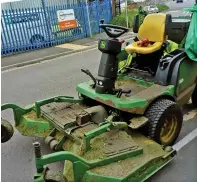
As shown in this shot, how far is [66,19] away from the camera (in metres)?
11.2

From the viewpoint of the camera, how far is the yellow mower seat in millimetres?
4227

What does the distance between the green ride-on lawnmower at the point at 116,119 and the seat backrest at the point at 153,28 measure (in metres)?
0.01

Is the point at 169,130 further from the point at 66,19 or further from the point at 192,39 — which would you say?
the point at 66,19

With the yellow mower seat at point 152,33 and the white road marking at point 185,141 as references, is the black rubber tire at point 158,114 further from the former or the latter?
the yellow mower seat at point 152,33

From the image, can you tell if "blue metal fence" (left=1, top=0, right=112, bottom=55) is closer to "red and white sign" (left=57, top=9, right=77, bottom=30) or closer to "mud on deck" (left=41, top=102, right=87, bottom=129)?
"red and white sign" (left=57, top=9, right=77, bottom=30)

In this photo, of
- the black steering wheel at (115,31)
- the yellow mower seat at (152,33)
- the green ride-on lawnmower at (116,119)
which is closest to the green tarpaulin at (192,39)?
the green ride-on lawnmower at (116,119)

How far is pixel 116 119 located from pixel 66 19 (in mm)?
8644

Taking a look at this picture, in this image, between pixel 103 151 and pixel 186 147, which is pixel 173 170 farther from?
pixel 103 151

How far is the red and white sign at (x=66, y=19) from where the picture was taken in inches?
436

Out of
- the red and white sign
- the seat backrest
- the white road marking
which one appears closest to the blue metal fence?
the red and white sign

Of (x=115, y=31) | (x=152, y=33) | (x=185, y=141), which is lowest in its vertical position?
(x=185, y=141)

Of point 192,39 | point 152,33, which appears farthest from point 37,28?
point 192,39

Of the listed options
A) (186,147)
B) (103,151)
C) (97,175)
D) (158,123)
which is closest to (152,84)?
(158,123)

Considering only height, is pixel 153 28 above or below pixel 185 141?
above
